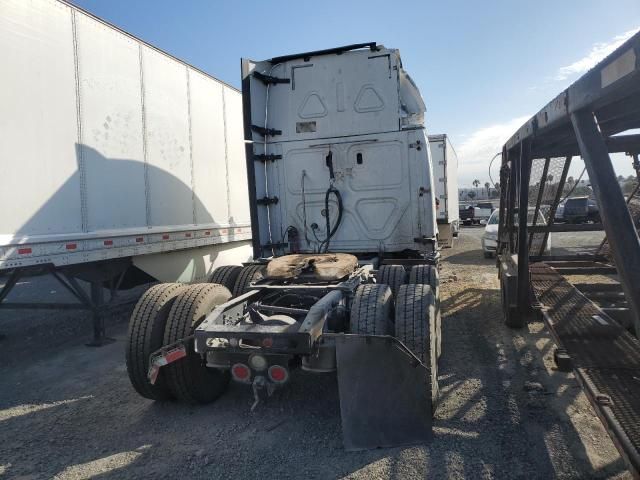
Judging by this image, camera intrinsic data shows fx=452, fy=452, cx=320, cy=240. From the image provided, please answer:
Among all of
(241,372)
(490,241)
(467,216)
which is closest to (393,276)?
(241,372)

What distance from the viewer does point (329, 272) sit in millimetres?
4602

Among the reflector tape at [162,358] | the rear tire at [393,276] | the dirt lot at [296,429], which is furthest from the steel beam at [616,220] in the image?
the reflector tape at [162,358]

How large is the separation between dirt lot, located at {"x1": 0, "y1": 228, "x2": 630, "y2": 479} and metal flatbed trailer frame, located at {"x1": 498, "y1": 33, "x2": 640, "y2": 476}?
0.55 meters

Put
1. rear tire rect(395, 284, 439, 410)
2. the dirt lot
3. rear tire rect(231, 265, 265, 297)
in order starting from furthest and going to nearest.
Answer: rear tire rect(231, 265, 265, 297), rear tire rect(395, 284, 439, 410), the dirt lot

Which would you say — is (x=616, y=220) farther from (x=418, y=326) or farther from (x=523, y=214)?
(x=523, y=214)

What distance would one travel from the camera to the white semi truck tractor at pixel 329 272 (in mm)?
3289

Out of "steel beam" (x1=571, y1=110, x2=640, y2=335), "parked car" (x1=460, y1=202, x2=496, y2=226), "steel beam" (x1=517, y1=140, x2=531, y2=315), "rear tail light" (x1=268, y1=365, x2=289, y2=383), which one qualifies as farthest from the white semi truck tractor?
"parked car" (x1=460, y1=202, x2=496, y2=226)

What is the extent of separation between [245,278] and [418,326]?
2597 millimetres

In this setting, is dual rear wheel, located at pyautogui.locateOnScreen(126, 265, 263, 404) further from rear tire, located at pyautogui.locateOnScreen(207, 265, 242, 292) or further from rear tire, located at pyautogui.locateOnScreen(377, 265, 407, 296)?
rear tire, located at pyautogui.locateOnScreen(377, 265, 407, 296)

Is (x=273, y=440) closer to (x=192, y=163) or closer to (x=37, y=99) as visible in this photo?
(x=37, y=99)

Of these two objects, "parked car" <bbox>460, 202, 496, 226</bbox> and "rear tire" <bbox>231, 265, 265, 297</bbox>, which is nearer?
"rear tire" <bbox>231, 265, 265, 297</bbox>

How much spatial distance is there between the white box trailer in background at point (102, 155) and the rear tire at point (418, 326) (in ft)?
13.3

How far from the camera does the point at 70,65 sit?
5543mm

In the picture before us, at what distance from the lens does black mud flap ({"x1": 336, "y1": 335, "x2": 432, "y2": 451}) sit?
3.25m
